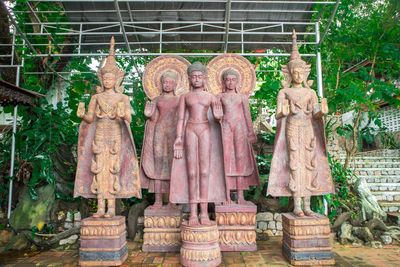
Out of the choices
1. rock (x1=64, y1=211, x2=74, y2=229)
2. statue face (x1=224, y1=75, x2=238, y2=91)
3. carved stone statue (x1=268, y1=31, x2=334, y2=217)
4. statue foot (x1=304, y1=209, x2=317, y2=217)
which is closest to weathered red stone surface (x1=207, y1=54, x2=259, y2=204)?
statue face (x1=224, y1=75, x2=238, y2=91)

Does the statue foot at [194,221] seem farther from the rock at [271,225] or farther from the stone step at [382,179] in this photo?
the stone step at [382,179]

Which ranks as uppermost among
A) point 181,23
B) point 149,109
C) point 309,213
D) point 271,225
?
point 181,23

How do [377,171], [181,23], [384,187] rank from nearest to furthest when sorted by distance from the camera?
[181,23] < [384,187] < [377,171]

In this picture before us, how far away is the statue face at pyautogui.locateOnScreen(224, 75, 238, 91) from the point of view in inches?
190

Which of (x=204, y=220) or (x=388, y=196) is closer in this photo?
(x=204, y=220)

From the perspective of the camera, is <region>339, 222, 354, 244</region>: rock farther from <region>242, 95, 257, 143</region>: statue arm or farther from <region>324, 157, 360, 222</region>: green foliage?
<region>242, 95, 257, 143</region>: statue arm

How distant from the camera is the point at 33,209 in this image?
18.2 feet

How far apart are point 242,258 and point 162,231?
47.8 inches

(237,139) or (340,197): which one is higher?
(237,139)

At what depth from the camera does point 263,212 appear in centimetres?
570

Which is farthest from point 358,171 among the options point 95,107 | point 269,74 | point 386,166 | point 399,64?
point 95,107

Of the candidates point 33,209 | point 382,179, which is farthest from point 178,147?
point 382,179

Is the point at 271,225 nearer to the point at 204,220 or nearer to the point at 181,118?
the point at 204,220

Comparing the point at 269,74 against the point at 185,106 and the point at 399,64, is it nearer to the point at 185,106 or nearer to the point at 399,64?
the point at 399,64
